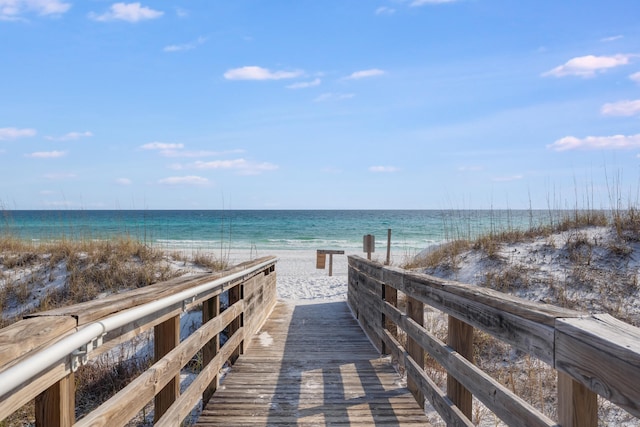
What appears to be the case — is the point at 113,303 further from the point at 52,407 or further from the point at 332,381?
the point at 332,381

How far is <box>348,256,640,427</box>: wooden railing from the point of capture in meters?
1.48

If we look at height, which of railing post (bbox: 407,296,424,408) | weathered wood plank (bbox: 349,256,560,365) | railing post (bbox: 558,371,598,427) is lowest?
railing post (bbox: 407,296,424,408)

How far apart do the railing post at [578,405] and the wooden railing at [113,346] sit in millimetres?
1731

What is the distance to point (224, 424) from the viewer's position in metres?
3.60

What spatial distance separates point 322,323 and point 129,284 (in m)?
4.59

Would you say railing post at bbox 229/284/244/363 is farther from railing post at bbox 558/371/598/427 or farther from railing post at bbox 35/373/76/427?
railing post at bbox 558/371/598/427

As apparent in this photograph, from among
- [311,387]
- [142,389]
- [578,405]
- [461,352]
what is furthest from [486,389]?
[311,387]

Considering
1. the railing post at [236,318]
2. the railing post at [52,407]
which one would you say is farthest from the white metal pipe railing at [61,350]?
the railing post at [236,318]

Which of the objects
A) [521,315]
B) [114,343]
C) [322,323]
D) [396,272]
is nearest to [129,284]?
[322,323]

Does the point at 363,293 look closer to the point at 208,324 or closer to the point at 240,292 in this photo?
the point at 240,292

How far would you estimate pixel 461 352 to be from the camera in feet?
10.1

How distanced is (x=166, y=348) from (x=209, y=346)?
1.16m

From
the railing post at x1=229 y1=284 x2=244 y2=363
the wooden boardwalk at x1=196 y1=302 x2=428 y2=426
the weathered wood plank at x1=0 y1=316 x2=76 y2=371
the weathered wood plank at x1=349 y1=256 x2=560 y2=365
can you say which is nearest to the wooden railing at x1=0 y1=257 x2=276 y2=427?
the weathered wood plank at x1=0 y1=316 x2=76 y2=371

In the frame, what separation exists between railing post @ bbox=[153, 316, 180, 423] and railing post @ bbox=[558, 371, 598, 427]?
2.24 meters
